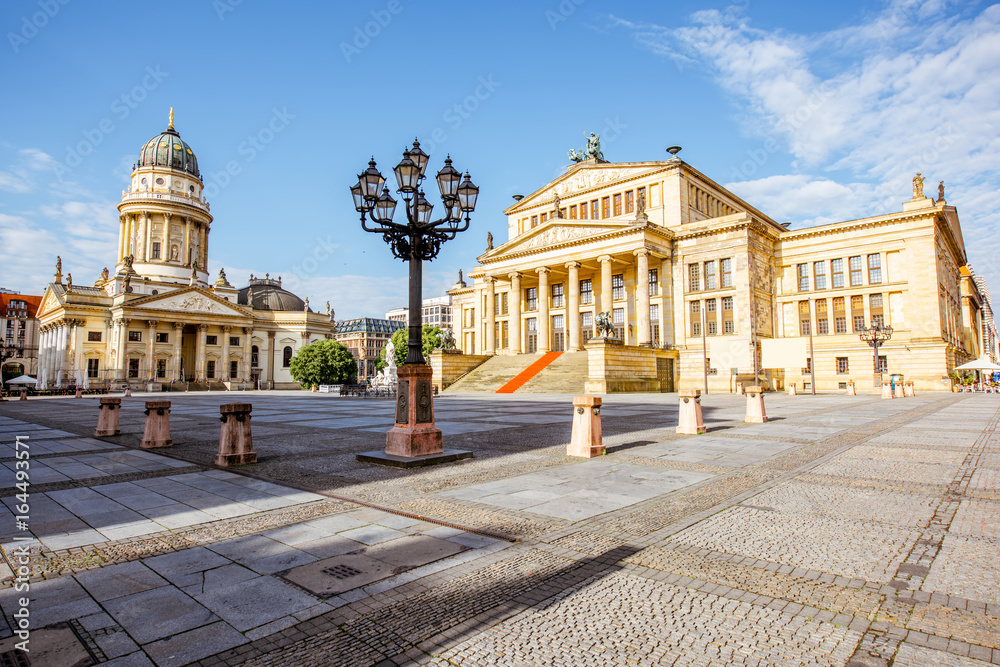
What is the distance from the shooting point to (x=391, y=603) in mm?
3814

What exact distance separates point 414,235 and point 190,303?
78438 mm

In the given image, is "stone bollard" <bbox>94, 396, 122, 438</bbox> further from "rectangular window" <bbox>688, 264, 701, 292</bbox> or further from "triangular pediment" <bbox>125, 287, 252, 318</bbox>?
"triangular pediment" <bbox>125, 287, 252, 318</bbox>

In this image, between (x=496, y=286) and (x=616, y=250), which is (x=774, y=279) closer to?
(x=616, y=250)

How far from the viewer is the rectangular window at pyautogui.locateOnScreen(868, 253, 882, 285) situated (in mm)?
47625

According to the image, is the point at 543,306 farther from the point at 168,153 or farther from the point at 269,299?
the point at 168,153

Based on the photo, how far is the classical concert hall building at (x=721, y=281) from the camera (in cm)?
4547

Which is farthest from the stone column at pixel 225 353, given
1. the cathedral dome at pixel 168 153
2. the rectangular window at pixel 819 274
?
the rectangular window at pixel 819 274

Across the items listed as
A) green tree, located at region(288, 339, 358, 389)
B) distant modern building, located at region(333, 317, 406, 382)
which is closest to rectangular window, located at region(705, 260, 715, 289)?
green tree, located at region(288, 339, 358, 389)

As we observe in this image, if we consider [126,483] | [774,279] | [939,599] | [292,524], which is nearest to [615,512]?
[939,599]

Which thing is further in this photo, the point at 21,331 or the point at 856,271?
the point at 21,331

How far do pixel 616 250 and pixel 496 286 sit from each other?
61.1 ft

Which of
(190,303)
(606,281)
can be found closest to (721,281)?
(606,281)

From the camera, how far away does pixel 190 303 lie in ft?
251

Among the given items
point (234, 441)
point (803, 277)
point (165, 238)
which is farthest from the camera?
point (165, 238)
